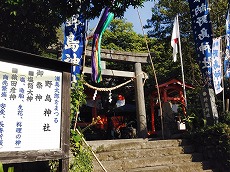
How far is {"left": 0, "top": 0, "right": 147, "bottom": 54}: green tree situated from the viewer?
5.41 metres

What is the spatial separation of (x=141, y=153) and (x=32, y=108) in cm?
422

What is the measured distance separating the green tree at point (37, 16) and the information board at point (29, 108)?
2.04m

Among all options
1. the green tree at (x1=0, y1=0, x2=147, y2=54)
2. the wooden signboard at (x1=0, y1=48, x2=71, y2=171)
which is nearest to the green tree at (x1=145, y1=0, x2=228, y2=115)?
the green tree at (x1=0, y1=0, x2=147, y2=54)

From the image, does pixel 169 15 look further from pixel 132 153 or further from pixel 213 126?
pixel 132 153

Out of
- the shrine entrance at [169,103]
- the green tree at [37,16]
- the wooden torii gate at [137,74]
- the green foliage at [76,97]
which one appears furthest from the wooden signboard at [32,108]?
the wooden torii gate at [137,74]

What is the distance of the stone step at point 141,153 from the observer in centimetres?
657

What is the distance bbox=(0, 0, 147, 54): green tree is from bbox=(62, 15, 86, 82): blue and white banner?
0.47 metres

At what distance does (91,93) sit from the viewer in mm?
15492

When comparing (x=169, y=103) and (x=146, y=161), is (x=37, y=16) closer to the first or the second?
(x=146, y=161)

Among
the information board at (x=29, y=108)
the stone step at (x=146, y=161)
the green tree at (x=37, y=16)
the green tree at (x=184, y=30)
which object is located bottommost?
the stone step at (x=146, y=161)

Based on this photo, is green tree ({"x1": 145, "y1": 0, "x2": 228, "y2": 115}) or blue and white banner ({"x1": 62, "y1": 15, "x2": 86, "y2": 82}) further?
green tree ({"x1": 145, "y1": 0, "x2": 228, "y2": 115})

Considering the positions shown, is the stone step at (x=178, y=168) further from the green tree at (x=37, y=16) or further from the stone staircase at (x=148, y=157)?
the green tree at (x=37, y=16)

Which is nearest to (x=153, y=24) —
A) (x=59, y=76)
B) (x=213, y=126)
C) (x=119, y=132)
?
(x=119, y=132)

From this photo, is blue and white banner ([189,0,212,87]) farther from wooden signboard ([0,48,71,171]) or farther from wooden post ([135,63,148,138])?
wooden signboard ([0,48,71,171])
